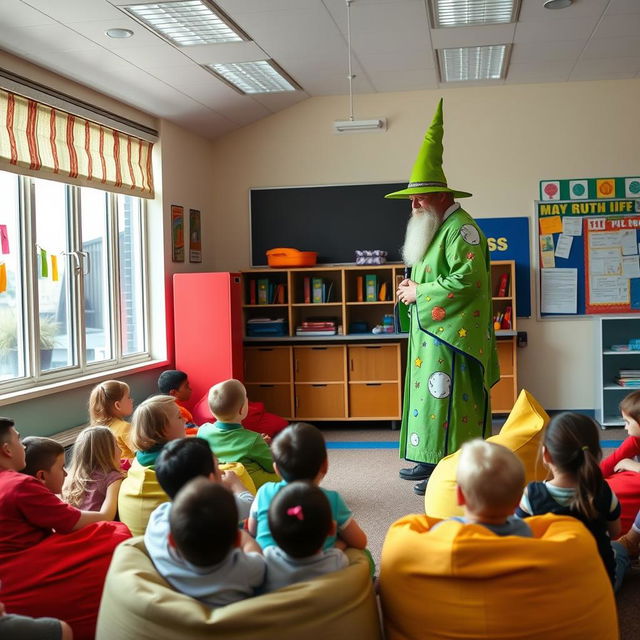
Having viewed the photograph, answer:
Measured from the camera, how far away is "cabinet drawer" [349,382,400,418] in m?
6.55

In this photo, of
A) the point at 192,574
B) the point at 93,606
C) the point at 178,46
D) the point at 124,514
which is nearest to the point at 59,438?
the point at 124,514

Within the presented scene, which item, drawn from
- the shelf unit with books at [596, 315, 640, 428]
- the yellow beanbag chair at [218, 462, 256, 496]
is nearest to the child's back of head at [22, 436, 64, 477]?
the yellow beanbag chair at [218, 462, 256, 496]

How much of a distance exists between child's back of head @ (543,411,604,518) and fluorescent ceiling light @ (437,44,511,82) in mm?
3785

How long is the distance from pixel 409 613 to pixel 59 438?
3.04m

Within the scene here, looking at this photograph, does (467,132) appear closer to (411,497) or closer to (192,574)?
(411,497)

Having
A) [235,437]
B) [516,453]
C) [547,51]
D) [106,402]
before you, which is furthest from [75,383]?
[547,51]

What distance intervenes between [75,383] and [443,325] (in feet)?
7.27

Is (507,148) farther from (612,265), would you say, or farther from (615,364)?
(615,364)

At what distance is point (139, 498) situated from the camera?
2.92 metres

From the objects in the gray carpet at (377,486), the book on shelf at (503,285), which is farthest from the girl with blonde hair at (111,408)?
the book on shelf at (503,285)

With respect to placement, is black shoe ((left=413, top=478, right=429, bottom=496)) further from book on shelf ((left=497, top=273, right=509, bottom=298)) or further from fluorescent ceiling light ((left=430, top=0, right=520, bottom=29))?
fluorescent ceiling light ((left=430, top=0, right=520, bottom=29))

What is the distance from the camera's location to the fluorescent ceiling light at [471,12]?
15.4 ft

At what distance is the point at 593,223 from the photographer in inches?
262

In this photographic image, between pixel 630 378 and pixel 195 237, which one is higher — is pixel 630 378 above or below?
below
